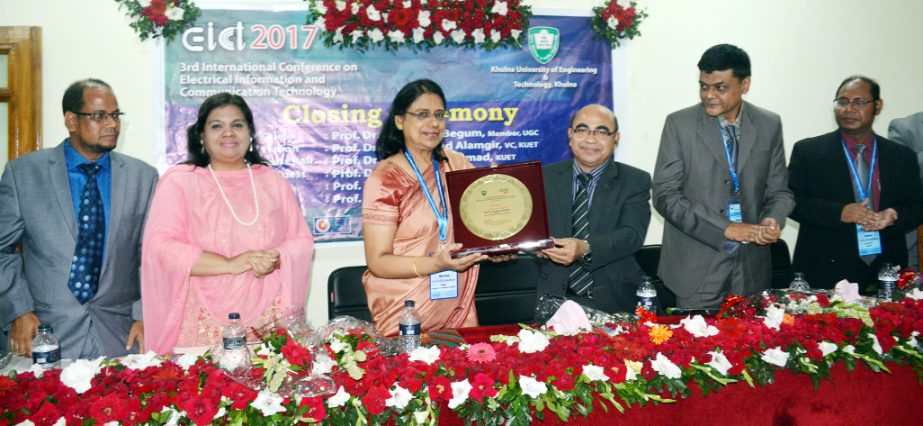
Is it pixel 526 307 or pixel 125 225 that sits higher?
pixel 125 225

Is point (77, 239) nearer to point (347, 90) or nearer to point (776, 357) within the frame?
point (347, 90)

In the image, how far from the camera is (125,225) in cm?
294

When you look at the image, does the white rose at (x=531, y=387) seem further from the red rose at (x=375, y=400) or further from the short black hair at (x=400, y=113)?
the short black hair at (x=400, y=113)

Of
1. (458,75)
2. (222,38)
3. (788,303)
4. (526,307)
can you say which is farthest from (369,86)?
(788,303)

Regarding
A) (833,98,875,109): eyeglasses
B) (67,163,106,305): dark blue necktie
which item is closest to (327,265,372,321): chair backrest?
(67,163,106,305): dark blue necktie

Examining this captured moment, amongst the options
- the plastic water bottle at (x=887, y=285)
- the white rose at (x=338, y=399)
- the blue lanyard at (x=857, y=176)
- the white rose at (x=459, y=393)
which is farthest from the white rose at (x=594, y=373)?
the blue lanyard at (x=857, y=176)

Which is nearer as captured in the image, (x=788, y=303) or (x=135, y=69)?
(x=788, y=303)

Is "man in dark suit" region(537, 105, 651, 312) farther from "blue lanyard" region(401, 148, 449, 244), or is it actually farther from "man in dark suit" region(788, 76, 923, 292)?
"man in dark suit" region(788, 76, 923, 292)

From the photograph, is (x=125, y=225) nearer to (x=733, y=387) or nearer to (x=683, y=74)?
(x=733, y=387)

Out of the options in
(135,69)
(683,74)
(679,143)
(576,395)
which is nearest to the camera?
(576,395)

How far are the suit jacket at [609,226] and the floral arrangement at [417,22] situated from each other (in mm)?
1615

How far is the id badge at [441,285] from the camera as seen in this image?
→ 271cm

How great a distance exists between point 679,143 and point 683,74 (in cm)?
188

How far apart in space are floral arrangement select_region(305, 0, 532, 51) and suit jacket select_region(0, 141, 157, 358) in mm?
1633
